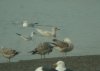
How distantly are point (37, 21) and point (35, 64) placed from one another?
4.76 metres

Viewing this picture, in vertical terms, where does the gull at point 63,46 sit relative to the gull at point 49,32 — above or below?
below

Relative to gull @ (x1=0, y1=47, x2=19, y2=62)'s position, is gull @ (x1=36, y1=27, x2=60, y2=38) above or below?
above

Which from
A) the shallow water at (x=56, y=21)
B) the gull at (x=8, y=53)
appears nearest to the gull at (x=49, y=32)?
the shallow water at (x=56, y=21)

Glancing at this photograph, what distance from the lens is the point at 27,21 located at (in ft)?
39.4

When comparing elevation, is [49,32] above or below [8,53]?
above

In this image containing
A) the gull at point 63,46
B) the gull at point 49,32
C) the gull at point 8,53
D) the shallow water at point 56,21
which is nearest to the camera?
the gull at point 8,53

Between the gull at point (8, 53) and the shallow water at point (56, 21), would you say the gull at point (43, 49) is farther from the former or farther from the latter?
the gull at point (8, 53)

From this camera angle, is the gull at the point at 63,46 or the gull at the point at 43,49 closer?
the gull at the point at 43,49

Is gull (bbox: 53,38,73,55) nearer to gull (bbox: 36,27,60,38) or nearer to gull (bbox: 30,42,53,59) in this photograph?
gull (bbox: 30,42,53,59)

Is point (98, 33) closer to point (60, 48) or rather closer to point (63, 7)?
point (60, 48)

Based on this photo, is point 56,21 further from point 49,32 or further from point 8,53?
point 8,53

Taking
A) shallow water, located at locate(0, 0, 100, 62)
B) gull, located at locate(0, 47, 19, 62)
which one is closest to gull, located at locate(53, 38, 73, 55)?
shallow water, located at locate(0, 0, 100, 62)

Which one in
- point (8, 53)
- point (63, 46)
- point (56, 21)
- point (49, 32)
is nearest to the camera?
point (8, 53)

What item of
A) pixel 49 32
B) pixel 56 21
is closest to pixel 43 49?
pixel 49 32
